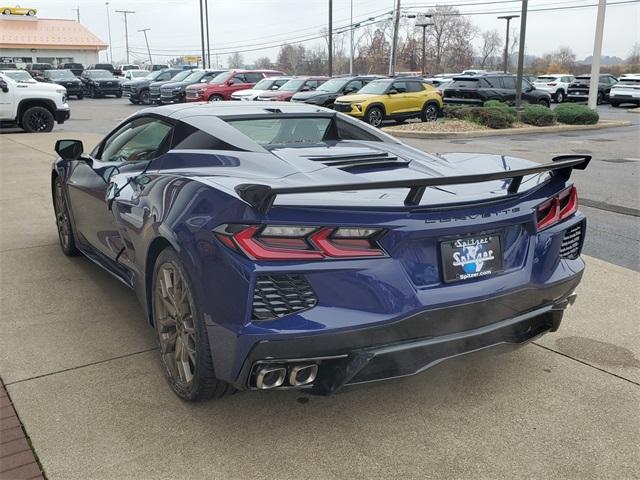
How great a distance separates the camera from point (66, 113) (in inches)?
696

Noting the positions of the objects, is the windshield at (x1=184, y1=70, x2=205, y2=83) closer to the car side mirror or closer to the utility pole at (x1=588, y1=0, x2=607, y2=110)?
the utility pole at (x1=588, y1=0, x2=607, y2=110)

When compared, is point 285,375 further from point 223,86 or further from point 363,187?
point 223,86

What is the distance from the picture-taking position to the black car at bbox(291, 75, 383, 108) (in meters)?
21.5

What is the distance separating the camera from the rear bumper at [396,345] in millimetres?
2463

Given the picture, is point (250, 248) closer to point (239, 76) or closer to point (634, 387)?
point (634, 387)

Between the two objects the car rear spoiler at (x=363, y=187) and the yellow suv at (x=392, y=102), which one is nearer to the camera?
the car rear spoiler at (x=363, y=187)

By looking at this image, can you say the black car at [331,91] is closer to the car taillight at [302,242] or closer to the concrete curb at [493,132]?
the concrete curb at [493,132]

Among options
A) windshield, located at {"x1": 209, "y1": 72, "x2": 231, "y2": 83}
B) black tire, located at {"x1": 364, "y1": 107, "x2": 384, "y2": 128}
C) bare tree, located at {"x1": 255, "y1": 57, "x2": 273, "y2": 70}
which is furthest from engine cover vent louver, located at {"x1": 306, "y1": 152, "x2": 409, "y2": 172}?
bare tree, located at {"x1": 255, "y1": 57, "x2": 273, "y2": 70}

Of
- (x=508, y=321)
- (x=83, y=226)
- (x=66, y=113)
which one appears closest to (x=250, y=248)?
(x=508, y=321)

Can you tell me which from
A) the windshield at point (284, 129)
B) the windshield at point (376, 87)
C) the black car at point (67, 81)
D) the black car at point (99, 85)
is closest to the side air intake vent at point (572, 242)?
the windshield at point (284, 129)

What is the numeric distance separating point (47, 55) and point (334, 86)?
181ft

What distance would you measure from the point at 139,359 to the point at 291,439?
126cm

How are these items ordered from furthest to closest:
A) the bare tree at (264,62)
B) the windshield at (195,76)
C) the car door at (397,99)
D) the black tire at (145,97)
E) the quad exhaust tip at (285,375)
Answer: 1. the bare tree at (264,62)
2. the black tire at (145,97)
3. the windshield at (195,76)
4. the car door at (397,99)
5. the quad exhaust tip at (285,375)

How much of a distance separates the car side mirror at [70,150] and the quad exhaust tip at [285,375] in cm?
298
